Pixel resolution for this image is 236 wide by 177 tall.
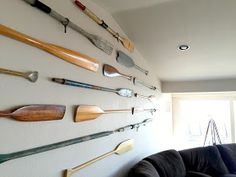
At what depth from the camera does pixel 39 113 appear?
1105 millimetres

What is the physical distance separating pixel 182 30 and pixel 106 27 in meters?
0.92

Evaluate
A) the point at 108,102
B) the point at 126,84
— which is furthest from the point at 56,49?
the point at 126,84

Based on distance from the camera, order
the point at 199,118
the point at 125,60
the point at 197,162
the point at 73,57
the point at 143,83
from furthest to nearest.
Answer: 1. the point at 199,118
2. the point at 197,162
3. the point at 143,83
4. the point at 125,60
5. the point at 73,57

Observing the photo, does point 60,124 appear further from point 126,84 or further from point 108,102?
point 126,84

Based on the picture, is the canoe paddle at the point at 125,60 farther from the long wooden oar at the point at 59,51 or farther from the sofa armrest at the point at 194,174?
the sofa armrest at the point at 194,174

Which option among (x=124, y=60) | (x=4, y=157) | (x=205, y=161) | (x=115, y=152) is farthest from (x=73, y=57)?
(x=205, y=161)

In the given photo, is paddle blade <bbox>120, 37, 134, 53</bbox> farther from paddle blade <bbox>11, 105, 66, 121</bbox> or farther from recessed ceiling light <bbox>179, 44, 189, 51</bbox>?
paddle blade <bbox>11, 105, 66, 121</bbox>

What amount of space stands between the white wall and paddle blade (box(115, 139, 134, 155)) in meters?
0.05

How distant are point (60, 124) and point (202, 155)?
9.17 feet

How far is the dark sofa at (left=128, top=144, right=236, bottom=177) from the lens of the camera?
2.58 meters

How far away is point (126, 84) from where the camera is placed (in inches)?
91.9

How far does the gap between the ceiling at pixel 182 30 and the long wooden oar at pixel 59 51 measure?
61 cm

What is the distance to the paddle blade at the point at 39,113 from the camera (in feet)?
3.27

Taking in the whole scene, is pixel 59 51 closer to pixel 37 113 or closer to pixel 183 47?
pixel 37 113
